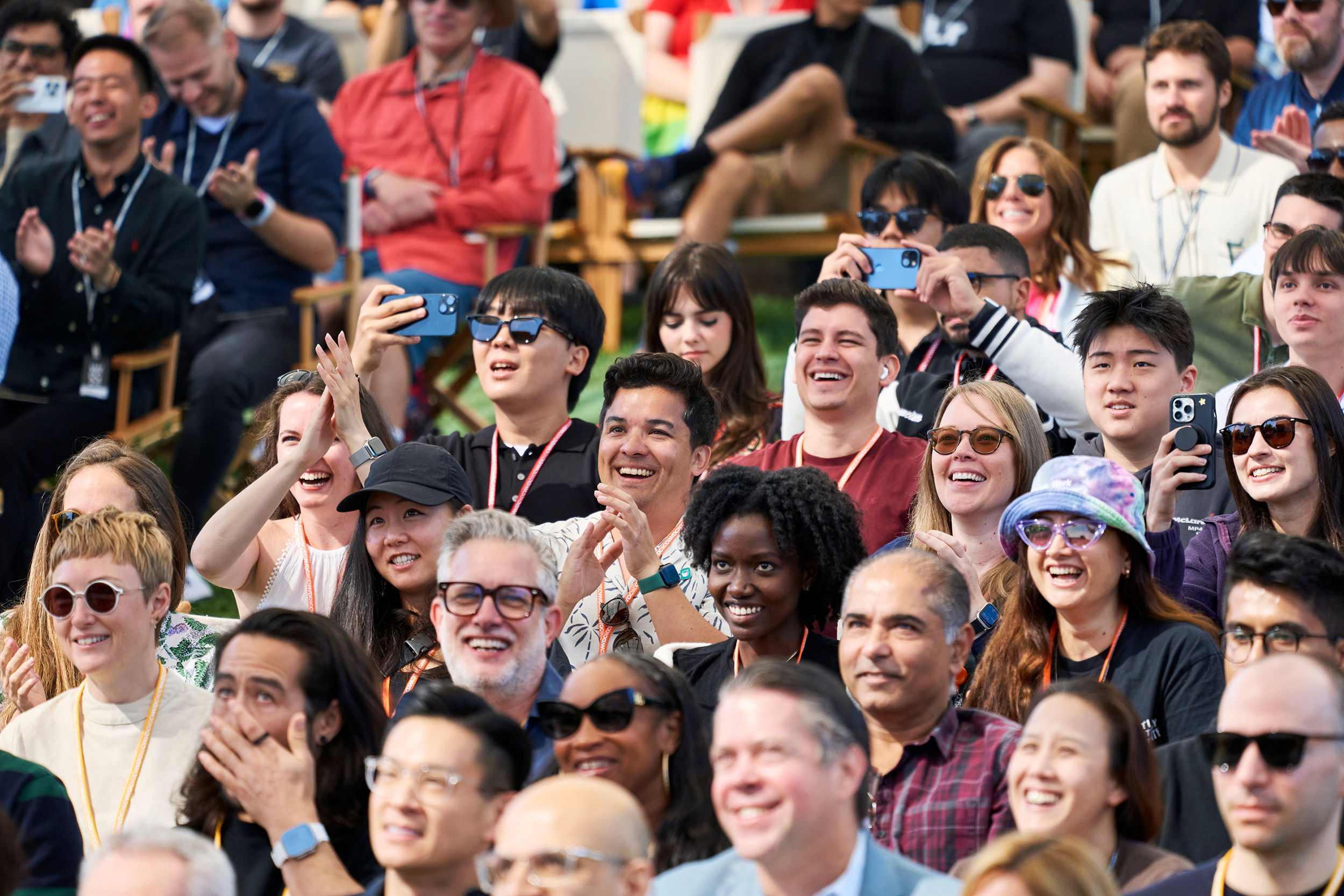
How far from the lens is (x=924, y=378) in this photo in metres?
5.71

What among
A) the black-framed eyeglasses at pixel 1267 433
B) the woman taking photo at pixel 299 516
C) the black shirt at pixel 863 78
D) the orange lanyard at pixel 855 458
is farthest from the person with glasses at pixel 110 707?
the black shirt at pixel 863 78

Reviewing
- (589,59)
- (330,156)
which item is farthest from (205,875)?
(589,59)

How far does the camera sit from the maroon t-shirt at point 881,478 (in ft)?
16.7

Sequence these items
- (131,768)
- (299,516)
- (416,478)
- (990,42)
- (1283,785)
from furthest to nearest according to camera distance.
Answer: (990,42) < (299,516) < (416,478) < (131,768) < (1283,785)

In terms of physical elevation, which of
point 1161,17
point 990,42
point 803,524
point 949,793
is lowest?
point 949,793

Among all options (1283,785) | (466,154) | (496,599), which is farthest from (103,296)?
(1283,785)

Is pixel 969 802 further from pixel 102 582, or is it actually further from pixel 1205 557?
pixel 102 582

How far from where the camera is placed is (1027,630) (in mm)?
4238

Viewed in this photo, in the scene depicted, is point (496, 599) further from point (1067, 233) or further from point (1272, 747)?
point (1067, 233)

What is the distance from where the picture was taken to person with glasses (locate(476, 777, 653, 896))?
9.87 ft

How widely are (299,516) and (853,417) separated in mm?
1683

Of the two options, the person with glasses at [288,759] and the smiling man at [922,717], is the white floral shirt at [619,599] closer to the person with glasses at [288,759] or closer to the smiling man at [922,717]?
the smiling man at [922,717]

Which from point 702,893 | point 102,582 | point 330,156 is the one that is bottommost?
point 702,893

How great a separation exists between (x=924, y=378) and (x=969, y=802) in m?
2.24
